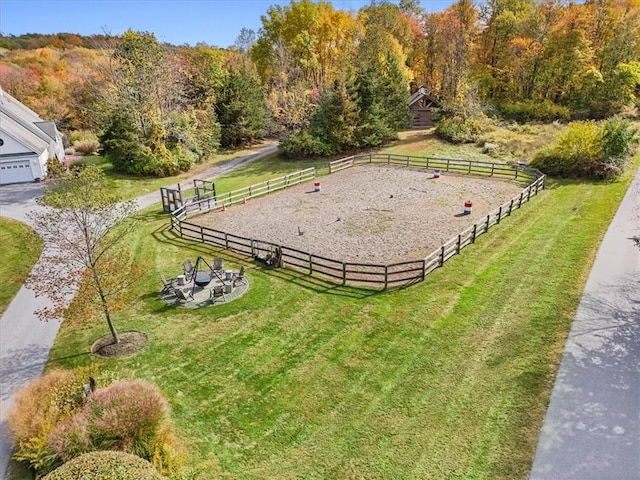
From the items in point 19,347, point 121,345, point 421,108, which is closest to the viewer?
point 121,345

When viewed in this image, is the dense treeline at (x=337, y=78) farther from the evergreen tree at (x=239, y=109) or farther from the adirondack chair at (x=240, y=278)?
the adirondack chair at (x=240, y=278)

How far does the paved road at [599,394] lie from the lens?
782 cm

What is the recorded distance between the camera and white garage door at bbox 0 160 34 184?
28922 millimetres

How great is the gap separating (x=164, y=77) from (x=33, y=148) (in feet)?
33.5

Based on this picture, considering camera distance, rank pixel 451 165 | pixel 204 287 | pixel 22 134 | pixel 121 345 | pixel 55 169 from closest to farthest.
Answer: pixel 121 345 → pixel 55 169 → pixel 204 287 → pixel 22 134 → pixel 451 165

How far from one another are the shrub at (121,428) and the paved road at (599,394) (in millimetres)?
6969

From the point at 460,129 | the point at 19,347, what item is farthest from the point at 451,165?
the point at 19,347

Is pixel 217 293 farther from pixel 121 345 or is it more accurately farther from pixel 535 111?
pixel 535 111

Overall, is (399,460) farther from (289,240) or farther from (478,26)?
(478,26)

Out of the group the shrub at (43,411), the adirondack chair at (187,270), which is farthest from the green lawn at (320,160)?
the shrub at (43,411)

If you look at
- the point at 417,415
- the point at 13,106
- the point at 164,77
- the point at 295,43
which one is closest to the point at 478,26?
the point at 295,43

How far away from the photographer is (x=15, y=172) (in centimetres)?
2922

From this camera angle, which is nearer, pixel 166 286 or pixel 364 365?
pixel 364 365

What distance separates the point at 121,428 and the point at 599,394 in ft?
32.8
